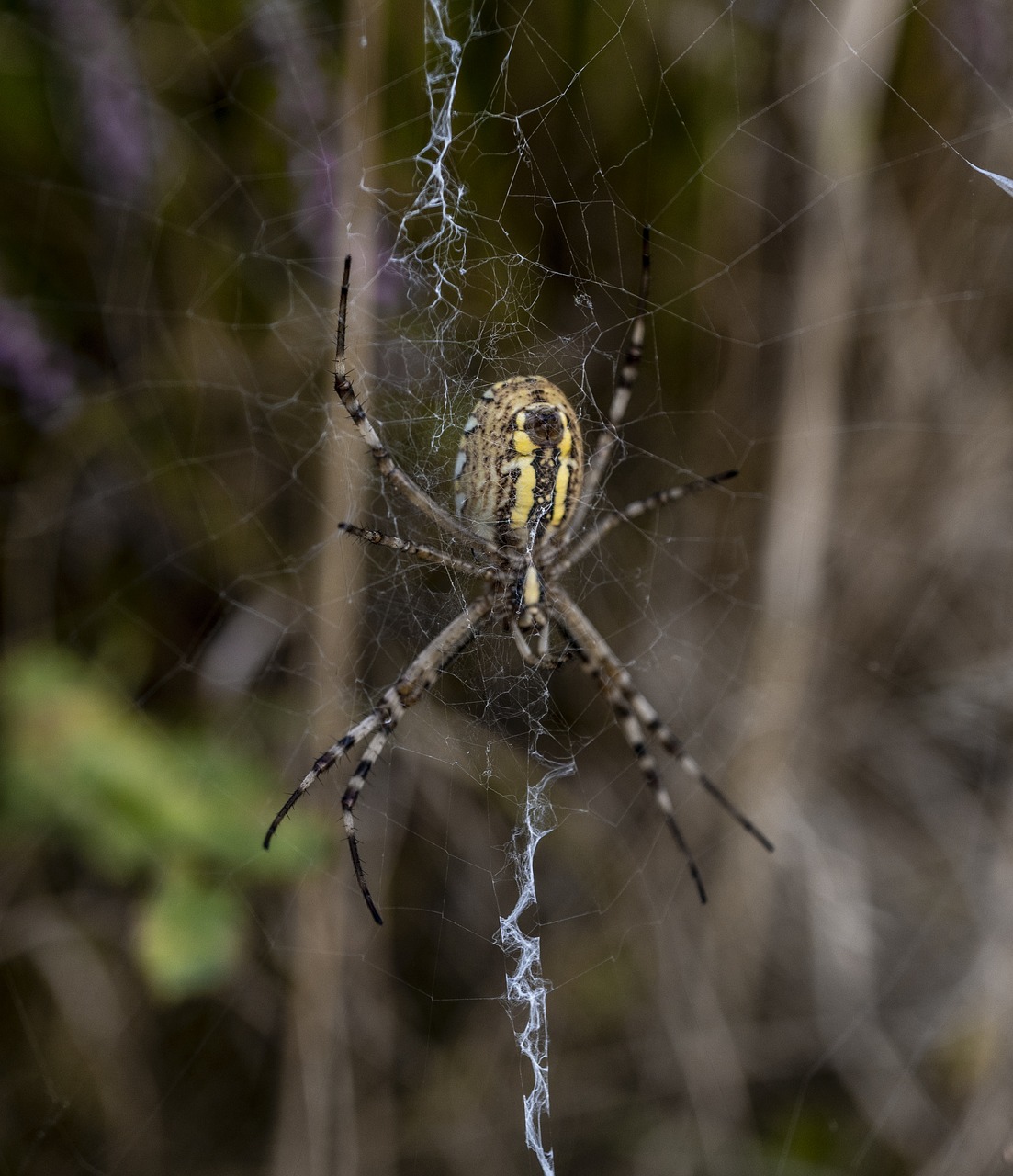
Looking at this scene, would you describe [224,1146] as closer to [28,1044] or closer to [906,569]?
[28,1044]

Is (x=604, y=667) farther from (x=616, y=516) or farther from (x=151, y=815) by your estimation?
(x=151, y=815)

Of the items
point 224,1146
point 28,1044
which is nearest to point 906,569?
point 224,1146

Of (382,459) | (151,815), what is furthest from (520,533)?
(151,815)

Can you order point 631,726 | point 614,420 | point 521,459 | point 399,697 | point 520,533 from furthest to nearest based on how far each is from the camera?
point 631,726 < point 399,697 < point 614,420 < point 520,533 < point 521,459

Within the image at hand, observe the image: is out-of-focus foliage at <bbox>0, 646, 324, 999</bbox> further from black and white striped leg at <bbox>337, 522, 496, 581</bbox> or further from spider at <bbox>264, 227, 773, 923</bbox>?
black and white striped leg at <bbox>337, 522, 496, 581</bbox>

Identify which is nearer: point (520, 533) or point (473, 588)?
point (520, 533)

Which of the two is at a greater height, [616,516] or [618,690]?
[616,516]
